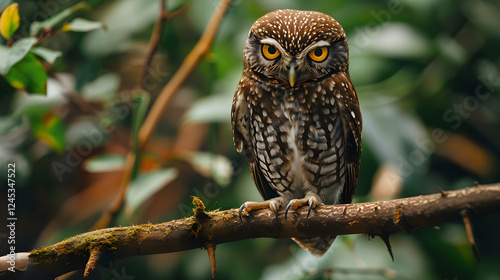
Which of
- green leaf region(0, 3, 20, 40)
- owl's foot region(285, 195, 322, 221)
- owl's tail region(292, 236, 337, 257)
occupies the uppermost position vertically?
green leaf region(0, 3, 20, 40)

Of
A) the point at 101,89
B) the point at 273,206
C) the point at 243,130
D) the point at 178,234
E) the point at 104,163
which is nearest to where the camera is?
the point at 178,234

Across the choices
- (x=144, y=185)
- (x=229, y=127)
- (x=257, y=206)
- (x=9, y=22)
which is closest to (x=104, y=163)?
(x=144, y=185)

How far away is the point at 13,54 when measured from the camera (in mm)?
1578

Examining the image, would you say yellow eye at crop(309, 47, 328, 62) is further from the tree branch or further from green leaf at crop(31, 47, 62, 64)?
green leaf at crop(31, 47, 62, 64)

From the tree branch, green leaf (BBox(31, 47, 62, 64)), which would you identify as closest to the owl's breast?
the tree branch

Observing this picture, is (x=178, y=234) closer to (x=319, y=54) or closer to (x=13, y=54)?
(x=319, y=54)

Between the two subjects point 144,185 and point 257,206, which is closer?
point 257,206

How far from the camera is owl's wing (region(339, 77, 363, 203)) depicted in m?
1.71

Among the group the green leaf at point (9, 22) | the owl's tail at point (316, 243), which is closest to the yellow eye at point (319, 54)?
the owl's tail at point (316, 243)

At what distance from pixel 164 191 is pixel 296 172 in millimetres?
1943

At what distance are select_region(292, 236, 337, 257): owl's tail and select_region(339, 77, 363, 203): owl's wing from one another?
283 millimetres

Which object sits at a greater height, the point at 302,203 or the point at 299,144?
the point at 299,144

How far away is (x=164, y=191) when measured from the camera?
3.57 meters

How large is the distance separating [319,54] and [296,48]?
0.37ft
